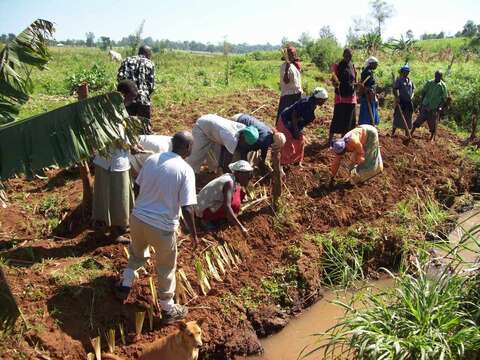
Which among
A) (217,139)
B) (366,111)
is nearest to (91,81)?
(366,111)

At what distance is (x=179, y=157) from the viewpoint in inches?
169

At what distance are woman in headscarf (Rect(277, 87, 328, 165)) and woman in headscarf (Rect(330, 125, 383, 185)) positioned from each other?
0.57 m

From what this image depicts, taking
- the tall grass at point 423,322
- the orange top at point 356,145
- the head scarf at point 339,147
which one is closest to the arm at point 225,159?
the head scarf at point 339,147

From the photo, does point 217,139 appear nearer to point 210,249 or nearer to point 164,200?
point 210,249

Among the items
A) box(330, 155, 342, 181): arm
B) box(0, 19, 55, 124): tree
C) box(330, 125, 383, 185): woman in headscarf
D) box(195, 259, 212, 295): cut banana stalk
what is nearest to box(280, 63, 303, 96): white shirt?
box(330, 125, 383, 185): woman in headscarf

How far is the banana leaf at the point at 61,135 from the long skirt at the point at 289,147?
169 inches

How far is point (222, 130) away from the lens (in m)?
6.38

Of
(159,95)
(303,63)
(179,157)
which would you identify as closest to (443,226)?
(179,157)

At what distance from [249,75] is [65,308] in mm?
14270

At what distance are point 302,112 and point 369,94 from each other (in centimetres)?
254

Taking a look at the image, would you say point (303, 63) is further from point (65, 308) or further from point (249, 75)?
point (65, 308)

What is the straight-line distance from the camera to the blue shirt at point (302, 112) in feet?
24.0

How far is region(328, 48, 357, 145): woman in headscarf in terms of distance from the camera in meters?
8.73

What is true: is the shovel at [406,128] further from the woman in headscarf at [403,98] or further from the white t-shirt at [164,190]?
the white t-shirt at [164,190]
